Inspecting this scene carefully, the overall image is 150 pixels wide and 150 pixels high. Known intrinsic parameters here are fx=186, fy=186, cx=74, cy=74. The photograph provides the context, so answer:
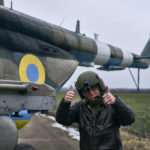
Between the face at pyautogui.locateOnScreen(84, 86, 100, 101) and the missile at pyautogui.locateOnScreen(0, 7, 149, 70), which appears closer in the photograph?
the face at pyautogui.locateOnScreen(84, 86, 100, 101)

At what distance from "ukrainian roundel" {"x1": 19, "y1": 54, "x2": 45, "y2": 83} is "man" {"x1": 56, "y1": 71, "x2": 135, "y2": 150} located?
337 cm

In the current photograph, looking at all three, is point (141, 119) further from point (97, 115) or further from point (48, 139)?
point (97, 115)

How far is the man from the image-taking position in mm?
1938

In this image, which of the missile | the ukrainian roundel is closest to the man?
the ukrainian roundel

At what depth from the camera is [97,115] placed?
2.00m

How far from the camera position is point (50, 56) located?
20.5 feet

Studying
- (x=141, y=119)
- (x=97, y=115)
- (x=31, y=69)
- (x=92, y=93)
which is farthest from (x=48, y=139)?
(x=141, y=119)

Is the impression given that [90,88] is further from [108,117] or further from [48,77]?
[48,77]

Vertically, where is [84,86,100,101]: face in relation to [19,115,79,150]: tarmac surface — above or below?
above

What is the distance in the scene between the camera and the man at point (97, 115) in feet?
6.36

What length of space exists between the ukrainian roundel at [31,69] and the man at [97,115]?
3.37 meters

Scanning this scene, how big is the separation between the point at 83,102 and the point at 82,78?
0.31m

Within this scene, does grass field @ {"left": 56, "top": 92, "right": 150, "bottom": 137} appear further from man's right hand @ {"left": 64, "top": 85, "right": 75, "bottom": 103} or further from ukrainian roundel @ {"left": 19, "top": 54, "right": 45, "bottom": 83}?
man's right hand @ {"left": 64, "top": 85, "right": 75, "bottom": 103}

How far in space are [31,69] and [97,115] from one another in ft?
12.5
